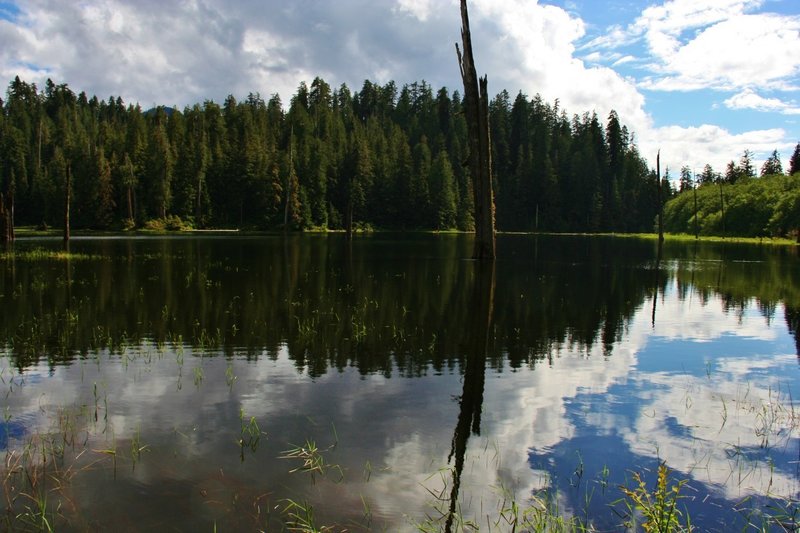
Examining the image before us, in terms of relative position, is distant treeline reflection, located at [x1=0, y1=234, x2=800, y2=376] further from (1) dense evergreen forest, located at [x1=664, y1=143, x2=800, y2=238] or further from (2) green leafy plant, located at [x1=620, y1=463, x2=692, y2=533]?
(1) dense evergreen forest, located at [x1=664, y1=143, x2=800, y2=238]

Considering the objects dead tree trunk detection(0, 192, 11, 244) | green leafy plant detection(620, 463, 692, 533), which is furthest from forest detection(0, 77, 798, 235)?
green leafy plant detection(620, 463, 692, 533)

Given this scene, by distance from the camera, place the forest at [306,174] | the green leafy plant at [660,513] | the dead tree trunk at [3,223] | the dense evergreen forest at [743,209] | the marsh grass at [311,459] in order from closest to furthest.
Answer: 1. the green leafy plant at [660,513]
2. the marsh grass at [311,459]
3. the dead tree trunk at [3,223]
4. the dense evergreen forest at [743,209]
5. the forest at [306,174]

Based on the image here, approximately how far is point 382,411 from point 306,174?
120443 millimetres

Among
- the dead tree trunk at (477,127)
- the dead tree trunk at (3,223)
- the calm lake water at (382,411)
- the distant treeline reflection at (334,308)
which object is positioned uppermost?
the dead tree trunk at (477,127)

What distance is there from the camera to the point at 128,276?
25.9 metres

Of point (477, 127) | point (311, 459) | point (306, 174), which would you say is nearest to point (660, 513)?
point (311, 459)

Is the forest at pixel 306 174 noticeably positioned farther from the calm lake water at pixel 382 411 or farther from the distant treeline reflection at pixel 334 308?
the calm lake water at pixel 382 411

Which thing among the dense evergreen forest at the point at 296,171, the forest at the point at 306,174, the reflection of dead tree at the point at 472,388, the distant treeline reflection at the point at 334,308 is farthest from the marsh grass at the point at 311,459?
the forest at the point at 306,174

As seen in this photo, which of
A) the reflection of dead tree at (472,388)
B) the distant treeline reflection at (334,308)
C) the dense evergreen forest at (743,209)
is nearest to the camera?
the reflection of dead tree at (472,388)

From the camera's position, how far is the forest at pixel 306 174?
112m

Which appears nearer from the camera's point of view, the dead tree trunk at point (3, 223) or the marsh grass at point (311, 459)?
the marsh grass at point (311, 459)

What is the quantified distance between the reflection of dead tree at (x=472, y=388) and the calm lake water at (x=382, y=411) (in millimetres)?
49

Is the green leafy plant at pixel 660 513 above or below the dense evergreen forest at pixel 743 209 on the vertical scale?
below

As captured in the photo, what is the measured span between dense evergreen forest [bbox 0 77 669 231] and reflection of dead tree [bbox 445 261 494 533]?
70.9 metres
